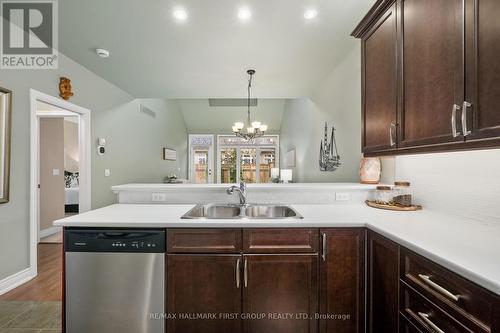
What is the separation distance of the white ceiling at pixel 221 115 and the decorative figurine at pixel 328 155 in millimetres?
4084

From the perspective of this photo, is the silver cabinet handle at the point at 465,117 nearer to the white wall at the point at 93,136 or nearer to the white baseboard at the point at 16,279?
the white wall at the point at 93,136

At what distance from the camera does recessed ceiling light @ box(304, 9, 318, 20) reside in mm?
2029

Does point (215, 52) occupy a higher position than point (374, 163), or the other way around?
point (215, 52)

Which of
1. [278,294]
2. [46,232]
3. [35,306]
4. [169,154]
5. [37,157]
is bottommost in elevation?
[35,306]

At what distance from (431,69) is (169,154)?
254 inches

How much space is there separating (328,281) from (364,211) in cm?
63

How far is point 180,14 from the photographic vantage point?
2.08m

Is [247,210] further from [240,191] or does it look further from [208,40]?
[208,40]

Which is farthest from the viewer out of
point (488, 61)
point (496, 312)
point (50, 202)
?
point (50, 202)

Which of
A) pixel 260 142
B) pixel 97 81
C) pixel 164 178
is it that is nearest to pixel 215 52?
pixel 97 81

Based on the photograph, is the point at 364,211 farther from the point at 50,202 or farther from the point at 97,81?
the point at 50,202

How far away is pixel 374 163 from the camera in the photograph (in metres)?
2.12

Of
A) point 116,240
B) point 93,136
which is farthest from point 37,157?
point 116,240

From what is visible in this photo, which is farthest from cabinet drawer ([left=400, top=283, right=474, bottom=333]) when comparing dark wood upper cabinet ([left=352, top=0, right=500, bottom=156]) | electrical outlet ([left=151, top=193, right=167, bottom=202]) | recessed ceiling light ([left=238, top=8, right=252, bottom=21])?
recessed ceiling light ([left=238, top=8, right=252, bottom=21])
